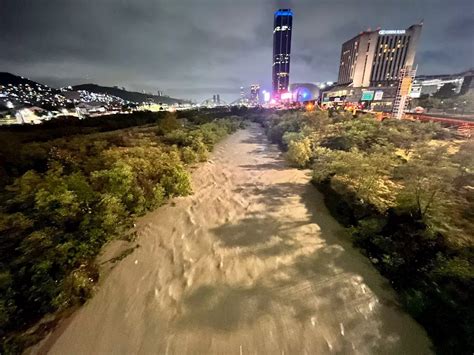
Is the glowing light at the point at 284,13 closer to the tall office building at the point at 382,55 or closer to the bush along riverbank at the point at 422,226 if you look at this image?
the tall office building at the point at 382,55

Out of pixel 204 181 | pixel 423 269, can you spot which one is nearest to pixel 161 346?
pixel 423 269

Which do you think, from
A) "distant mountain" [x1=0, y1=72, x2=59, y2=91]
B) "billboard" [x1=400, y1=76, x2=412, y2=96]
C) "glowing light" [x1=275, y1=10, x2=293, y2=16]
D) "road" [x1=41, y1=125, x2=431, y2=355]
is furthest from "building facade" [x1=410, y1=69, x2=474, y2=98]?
"distant mountain" [x1=0, y1=72, x2=59, y2=91]

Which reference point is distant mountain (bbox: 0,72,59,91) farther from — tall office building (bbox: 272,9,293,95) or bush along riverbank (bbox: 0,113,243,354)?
tall office building (bbox: 272,9,293,95)

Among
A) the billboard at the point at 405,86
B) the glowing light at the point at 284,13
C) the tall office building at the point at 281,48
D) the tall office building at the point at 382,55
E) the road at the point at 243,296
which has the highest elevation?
the glowing light at the point at 284,13

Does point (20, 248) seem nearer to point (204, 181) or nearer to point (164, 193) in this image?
point (164, 193)

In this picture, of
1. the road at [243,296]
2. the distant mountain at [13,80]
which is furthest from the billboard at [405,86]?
the distant mountain at [13,80]
